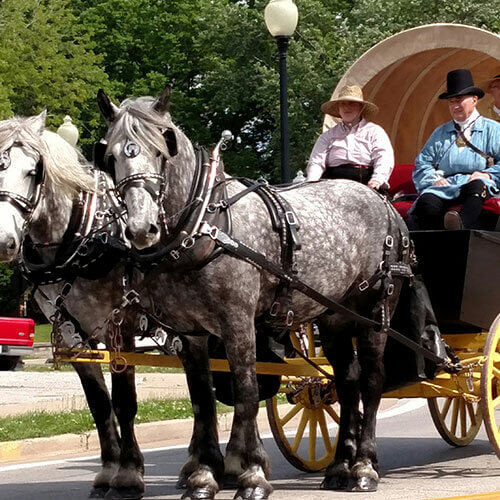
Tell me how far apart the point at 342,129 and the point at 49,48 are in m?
29.6

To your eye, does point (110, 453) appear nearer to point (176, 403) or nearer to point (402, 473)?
point (402, 473)

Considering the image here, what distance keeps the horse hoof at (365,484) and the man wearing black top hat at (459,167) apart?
196 centimetres

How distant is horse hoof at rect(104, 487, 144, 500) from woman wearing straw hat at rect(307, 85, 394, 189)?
268 centimetres

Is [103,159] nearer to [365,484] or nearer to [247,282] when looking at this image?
[247,282]

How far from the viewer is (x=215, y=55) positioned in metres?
42.0

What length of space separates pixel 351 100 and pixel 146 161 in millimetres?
2989

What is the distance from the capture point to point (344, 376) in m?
8.52

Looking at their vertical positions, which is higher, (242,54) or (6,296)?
(242,54)

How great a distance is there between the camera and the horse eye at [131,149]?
6.77 m

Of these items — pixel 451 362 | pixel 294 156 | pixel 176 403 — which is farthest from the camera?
pixel 294 156

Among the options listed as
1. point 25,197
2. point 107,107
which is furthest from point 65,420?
point 107,107

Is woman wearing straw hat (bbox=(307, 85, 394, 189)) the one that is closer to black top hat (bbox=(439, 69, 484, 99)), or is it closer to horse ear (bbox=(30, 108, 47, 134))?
black top hat (bbox=(439, 69, 484, 99))

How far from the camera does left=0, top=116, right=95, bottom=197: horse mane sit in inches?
285

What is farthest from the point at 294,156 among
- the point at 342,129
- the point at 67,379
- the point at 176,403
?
the point at 342,129
